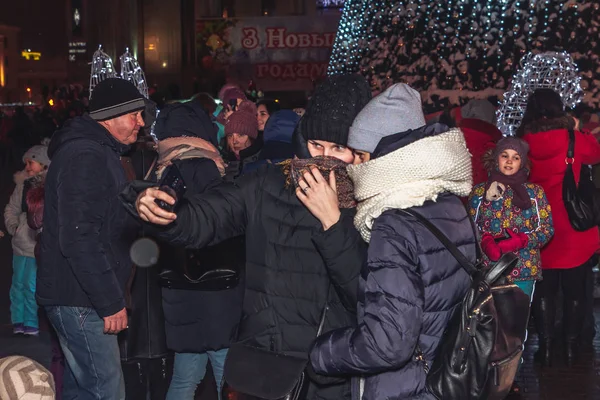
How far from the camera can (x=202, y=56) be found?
29.2 metres

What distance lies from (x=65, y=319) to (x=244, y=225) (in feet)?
4.66

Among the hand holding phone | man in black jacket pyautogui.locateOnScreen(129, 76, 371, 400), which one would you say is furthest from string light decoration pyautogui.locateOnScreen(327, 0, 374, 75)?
man in black jacket pyautogui.locateOnScreen(129, 76, 371, 400)

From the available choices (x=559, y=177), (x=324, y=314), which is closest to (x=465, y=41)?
(x=559, y=177)

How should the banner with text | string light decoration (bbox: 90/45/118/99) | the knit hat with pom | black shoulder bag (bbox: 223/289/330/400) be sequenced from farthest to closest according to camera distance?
the banner with text → string light decoration (bbox: 90/45/118/99) → the knit hat with pom → black shoulder bag (bbox: 223/289/330/400)

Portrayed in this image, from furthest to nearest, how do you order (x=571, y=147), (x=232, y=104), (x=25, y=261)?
1. (x=25, y=261)
2. (x=232, y=104)
3. (x=571, y=147)

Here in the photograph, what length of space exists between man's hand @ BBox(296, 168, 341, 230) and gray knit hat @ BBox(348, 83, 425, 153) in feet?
0.90

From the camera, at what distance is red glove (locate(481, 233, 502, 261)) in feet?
21.6

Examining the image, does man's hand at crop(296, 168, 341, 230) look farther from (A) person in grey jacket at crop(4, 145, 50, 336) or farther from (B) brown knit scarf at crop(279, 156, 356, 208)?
(A) person in grey jacket at crop(4, 145, 50, 336)

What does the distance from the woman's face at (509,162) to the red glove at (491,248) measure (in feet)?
1.53

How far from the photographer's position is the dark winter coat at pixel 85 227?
4.53 metres

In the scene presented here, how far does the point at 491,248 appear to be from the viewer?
660 cm

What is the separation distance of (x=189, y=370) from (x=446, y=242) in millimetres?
2453

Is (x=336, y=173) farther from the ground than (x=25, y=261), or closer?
farther from the ground

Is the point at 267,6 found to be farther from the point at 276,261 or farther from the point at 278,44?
the point at 276,261
